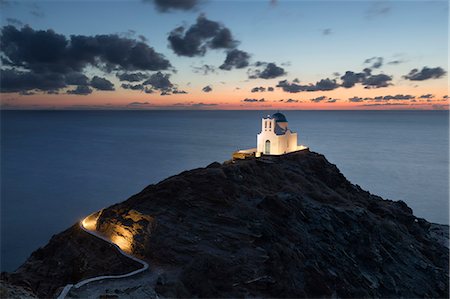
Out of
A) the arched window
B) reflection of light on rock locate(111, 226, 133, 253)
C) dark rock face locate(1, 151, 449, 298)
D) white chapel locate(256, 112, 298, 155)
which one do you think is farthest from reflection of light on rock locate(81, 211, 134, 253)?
the arched window

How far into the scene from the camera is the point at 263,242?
31562mm

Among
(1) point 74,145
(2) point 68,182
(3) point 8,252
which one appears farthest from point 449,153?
(1) point 74,145

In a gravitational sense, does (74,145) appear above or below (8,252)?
above

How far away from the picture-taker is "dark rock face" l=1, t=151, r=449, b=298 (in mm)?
28359

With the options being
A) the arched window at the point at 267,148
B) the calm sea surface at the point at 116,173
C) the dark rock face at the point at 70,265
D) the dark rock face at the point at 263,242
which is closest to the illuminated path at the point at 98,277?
the dark rock face at the point at 70,265

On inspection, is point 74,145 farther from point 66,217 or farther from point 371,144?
point 371,144

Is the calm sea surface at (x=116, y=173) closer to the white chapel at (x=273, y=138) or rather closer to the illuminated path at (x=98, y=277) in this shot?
the illuminated path at (x=98, y=277)

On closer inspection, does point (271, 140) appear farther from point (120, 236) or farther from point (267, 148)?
point (120, 236)

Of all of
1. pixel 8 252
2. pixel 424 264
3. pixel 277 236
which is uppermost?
pixel 277 236

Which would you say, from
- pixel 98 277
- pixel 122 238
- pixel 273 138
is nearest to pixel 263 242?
pixel 122 238

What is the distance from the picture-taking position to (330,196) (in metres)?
43.9

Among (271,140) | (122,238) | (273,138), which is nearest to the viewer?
(122,238)

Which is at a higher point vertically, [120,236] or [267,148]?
[267,148]

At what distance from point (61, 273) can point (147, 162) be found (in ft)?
257
